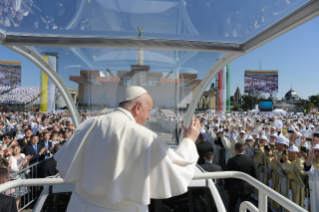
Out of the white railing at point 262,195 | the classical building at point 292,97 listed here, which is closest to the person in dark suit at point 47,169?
the white railing at point 262,195

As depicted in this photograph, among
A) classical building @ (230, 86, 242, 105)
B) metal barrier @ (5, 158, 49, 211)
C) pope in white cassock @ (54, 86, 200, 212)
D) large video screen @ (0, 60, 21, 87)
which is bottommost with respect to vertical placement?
metal barrier @ (5, 158, 49, 211)

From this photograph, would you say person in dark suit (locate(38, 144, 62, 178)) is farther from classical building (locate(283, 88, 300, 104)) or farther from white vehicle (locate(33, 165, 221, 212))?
classical building (locate(283, 88, 300, 104))

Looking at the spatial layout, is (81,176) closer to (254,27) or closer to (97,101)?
(254,27)

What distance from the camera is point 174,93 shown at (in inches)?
252

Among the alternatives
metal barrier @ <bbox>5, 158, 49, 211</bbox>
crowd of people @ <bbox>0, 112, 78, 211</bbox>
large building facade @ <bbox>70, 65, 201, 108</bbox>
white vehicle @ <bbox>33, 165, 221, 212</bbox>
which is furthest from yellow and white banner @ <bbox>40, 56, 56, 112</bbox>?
white vehicle @ <bbox>33, 165, 221, 212</bbox>

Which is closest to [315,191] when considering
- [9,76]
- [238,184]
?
[238,184]

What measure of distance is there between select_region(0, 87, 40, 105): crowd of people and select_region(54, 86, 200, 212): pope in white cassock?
1321 centimetres

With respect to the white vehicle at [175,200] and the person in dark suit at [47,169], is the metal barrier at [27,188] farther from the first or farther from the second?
the white vehicle at [175,200]

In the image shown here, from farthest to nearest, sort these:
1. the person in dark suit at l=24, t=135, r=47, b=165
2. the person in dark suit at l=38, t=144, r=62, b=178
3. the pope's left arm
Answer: the person in dark suit at l=24, t=135, r=47, b=165
the person in dark suit at l=38, t=144, r=62, b=178
the pope's left arm

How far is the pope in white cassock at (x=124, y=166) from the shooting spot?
1415mm

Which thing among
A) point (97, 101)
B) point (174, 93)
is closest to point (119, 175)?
point (97, 101)

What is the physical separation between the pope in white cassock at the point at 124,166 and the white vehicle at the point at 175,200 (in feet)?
3.08

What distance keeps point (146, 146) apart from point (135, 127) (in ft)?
0.47

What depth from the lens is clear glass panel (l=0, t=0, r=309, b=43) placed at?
2908mm
